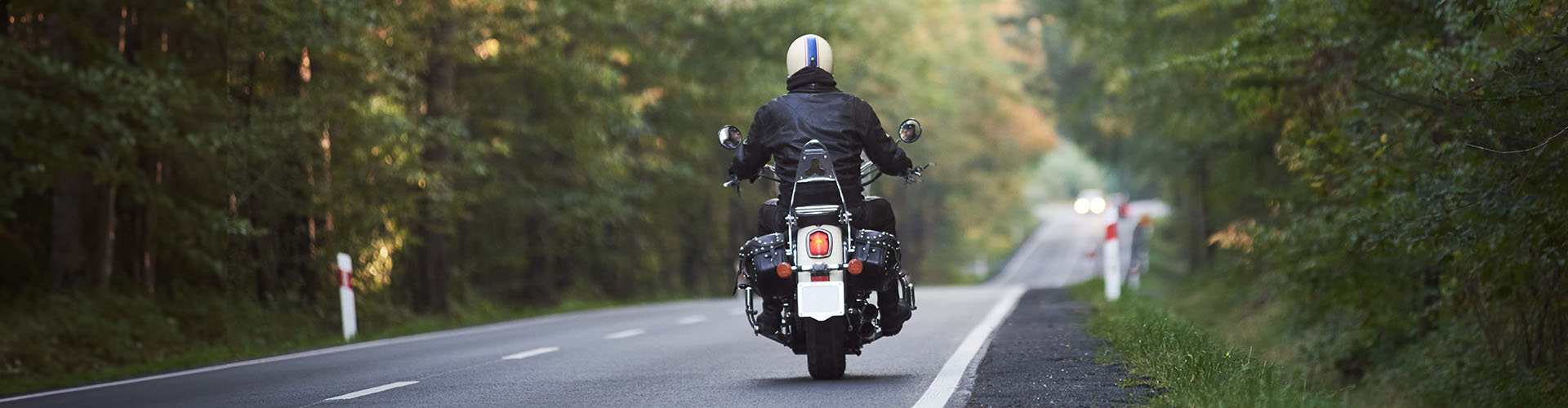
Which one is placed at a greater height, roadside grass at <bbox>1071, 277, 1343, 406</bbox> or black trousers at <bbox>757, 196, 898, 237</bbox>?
black trousers at <bbox>757, 196, 898, 237</bbox>

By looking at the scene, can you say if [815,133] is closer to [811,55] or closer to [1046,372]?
[811,55]

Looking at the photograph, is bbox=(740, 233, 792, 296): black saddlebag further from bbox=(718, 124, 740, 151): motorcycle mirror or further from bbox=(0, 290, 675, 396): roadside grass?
bbox=(0, 290, 675, 396): roadside grass

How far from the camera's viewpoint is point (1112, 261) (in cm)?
2206

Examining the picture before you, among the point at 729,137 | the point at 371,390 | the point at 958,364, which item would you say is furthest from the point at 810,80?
the point at 371,390

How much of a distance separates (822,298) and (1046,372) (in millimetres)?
1592

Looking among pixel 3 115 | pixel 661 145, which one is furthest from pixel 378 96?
pixel 661 145

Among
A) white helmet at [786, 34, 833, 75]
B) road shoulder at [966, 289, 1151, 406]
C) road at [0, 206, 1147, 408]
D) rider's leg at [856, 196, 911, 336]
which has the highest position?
white helmet at [786, 34, 833, 75]

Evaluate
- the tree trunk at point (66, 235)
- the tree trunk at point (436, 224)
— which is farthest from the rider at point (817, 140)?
the tree trunk at point (436, 224)

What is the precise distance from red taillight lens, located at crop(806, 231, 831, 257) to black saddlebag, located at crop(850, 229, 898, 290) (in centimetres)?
17

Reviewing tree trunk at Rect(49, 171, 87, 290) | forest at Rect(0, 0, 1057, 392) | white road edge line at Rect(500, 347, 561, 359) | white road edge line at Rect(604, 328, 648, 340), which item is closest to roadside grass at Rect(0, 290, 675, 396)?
forest at Rect(0, 0, 1057, 392)

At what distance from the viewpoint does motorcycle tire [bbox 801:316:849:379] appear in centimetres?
917

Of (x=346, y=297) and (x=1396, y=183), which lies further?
(x=346, y=297)

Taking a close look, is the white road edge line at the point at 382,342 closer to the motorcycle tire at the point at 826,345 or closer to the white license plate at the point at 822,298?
the motorcycle tire at the point at 826,345

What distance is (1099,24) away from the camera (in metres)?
28.3
